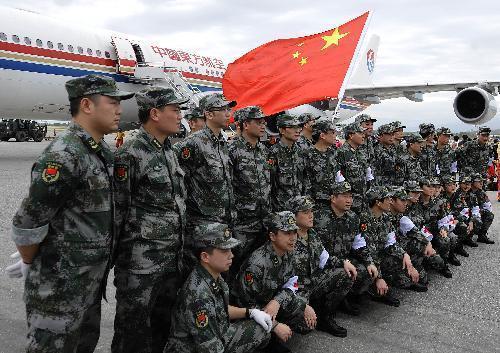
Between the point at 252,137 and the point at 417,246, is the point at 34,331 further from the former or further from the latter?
the point at 417,246

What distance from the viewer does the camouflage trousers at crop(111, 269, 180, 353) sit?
311 centimetres

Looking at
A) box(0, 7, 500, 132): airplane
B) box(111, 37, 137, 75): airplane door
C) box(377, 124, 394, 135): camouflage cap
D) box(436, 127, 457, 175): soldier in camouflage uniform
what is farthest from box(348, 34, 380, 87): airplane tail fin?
box(377, 124, 394, 135): camouflage cap

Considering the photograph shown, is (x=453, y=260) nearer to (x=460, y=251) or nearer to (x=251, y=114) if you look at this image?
(x=460, y=251)

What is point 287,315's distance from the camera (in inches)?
155

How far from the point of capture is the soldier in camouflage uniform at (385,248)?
523 cm

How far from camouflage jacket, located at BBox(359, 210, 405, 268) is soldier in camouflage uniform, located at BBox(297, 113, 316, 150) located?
3.72 ft

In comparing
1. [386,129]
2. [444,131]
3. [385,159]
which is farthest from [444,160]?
[386,129]

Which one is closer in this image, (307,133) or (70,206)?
(70,206)

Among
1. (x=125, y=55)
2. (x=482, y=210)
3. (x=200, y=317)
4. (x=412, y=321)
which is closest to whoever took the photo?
(x=200, y=317)

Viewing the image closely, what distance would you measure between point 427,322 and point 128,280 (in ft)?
10.2

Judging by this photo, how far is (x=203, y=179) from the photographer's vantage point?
3992mm

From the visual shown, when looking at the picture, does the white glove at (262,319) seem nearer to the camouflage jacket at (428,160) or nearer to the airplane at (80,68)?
the camouflage jacket at (428,160)

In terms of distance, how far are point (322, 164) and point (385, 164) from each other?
8.06 feet

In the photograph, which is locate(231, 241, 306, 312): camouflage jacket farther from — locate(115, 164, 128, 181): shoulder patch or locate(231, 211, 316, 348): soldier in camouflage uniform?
locate(115, 164, 128, 181): shoulder patch
